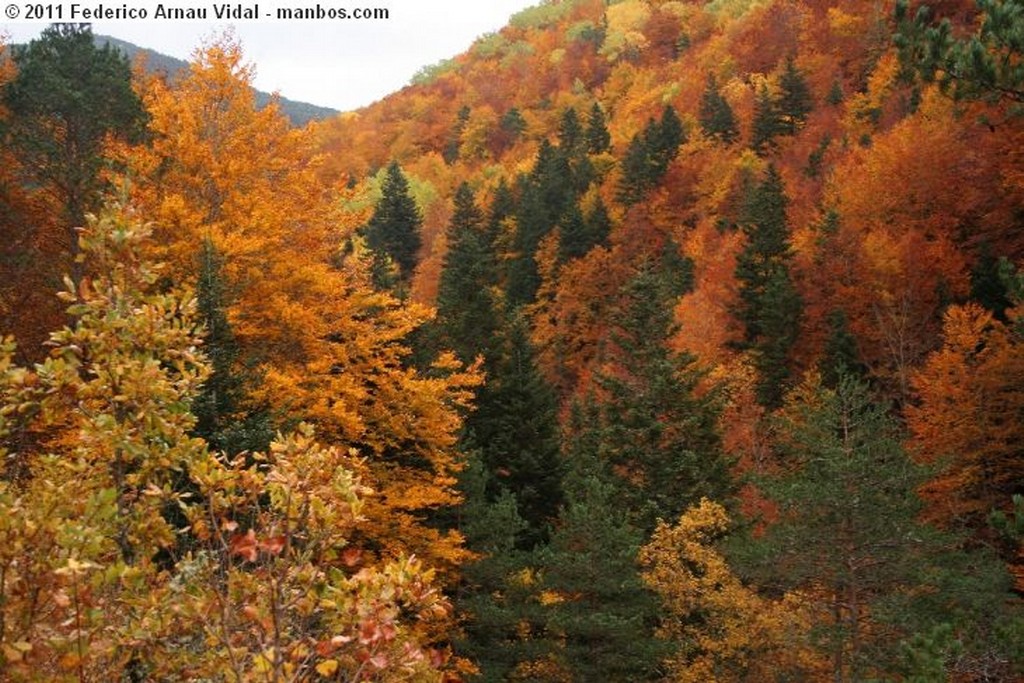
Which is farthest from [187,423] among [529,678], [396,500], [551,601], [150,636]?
[529,678]

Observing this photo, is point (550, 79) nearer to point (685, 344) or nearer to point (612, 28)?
point (612, 28)

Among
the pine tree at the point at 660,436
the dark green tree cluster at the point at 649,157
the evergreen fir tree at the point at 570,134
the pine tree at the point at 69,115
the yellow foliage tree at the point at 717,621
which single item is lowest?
the yellow foliage tree at the point at 717,621

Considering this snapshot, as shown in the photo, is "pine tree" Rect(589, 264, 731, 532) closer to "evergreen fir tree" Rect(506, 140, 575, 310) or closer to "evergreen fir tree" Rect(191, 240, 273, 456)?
"evergreen fir tree" Rect(191, 240, 273, 456)

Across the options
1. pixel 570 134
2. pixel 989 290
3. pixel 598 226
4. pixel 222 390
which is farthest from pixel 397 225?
pixel 222 390

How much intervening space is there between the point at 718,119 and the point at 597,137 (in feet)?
38.7

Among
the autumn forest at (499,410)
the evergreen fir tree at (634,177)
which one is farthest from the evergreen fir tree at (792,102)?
the evergreen fir tree at (634,177)

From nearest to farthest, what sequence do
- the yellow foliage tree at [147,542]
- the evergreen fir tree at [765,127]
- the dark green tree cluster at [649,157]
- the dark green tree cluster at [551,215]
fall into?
the yellow foliage tree at [147,542] < the dark green tree cluster at [551,215] < the evergreen fir tree at [765,127] < the dark green tree cluster at [649,157]

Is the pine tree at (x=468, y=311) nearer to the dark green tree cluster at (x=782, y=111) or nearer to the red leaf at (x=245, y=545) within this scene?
the red leaf at (x=245, y=545)

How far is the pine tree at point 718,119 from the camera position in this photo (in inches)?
2501

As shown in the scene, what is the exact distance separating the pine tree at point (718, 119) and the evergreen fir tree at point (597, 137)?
8.98 meters

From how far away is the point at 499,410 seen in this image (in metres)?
25.7

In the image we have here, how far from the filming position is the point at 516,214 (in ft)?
209

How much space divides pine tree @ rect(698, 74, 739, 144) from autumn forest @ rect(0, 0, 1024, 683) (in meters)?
6.45

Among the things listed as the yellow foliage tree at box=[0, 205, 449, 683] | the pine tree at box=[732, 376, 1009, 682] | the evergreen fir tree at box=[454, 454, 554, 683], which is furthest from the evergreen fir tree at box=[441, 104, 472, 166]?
the yellow foliage tree at box=[0, 205, 449, 683]
